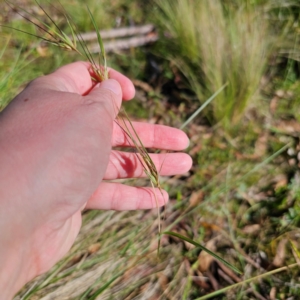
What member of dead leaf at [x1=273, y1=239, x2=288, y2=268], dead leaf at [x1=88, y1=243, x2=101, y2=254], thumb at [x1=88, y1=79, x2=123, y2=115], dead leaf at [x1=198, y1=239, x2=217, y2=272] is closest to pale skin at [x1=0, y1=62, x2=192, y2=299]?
thumb at [x1=88, y1=79, x2=123, y2=115]

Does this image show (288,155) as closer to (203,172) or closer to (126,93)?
(203,172)

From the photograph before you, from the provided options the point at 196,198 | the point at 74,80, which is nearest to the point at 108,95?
the point at 74,80

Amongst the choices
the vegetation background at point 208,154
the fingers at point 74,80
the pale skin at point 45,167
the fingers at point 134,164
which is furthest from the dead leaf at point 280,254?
A: the fingers at point 74,80

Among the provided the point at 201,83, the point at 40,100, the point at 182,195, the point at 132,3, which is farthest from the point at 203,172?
the point at 132,3

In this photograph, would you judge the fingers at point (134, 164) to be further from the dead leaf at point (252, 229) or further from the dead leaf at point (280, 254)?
the dead leaf at point (280, 254)

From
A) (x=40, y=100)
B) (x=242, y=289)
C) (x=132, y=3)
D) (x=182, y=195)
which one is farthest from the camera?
(x=132, y=3)

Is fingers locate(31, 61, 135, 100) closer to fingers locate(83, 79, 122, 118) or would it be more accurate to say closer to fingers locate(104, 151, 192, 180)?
fingers locate(83, 79, 122, 118)
